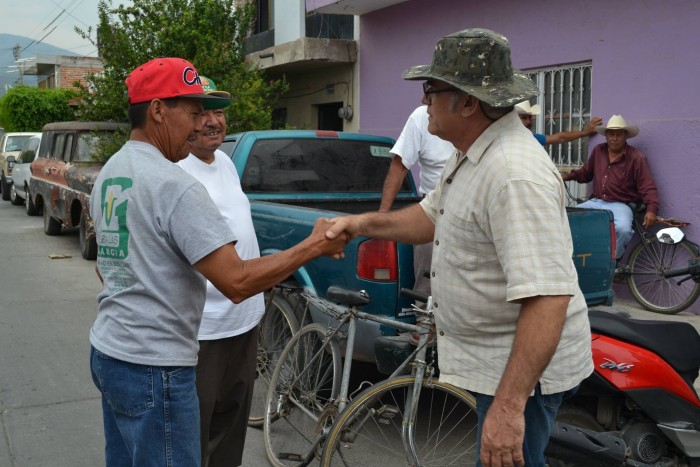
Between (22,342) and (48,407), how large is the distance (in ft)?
5.95

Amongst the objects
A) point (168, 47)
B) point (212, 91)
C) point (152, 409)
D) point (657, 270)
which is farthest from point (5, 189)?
point (152, 409)

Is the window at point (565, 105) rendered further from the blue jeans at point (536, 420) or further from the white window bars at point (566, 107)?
the blue jeans at point (536, 420)

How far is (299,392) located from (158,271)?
232 centimetres

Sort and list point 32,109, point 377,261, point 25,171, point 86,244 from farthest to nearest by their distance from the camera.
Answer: point 32,109 < point 25,171 < point 86,244 < point 377,261

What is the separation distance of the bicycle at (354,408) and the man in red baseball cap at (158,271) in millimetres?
1132

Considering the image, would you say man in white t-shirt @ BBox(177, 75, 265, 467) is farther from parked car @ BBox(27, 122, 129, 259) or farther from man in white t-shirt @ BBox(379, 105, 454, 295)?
parked car @ BBox(27, 122, 129, 259)

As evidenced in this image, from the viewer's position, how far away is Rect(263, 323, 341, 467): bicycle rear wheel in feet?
14.1

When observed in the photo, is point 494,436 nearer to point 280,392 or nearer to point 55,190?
point 280,392

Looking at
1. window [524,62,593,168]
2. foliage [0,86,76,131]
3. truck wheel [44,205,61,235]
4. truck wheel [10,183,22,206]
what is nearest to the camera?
window [524,62,593,168]

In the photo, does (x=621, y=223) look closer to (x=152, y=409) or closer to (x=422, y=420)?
(x=422, y=420)

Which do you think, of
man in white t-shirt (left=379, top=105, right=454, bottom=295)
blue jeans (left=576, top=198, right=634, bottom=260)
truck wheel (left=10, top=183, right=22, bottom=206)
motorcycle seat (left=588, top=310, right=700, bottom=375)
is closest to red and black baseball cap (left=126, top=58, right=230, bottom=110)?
motorcycle seat (left=588, top=310, right=700, bottom=375)

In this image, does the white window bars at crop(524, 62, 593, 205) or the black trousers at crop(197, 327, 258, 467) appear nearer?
the black trousers at crop(197, 327, 258, 467)

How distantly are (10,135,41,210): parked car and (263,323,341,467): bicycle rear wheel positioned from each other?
1432 centimetres

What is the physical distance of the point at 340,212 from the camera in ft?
16.8
